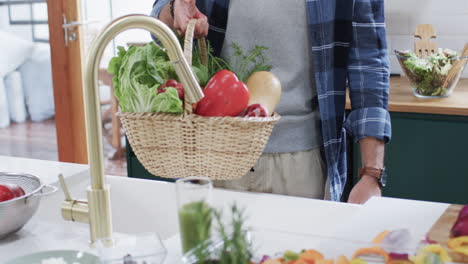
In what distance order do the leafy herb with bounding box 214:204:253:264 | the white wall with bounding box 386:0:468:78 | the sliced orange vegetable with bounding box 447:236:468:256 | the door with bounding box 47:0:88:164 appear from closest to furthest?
the leafy herb with bounding box 214:204:253:264 → the sliced orange vegetable with bounding box 447:236:468:256 → the white wall with bounding box 386:0:468:78 → the door with bounding box 47:0:88:164

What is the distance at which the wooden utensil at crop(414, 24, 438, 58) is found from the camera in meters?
2.57

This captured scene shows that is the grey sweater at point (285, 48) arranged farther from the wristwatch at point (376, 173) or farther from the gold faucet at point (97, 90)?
the gold faucet at point (97, 90)

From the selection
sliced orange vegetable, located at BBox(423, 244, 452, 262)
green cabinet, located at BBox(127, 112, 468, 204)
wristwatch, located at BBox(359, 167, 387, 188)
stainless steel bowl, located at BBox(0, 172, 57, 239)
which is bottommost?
green cabinet, located at BBox(127, 112, 468, 204)

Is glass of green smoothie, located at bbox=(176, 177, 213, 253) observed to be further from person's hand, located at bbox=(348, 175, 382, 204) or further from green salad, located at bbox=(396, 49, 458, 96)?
green salad, located at bbox=(396, 49, 458, 96)

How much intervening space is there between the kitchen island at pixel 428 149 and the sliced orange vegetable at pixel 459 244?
4.28ft

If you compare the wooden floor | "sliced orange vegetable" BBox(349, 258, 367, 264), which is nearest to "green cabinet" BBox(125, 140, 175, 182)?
the wooden floor

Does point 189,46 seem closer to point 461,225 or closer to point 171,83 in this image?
point 171,83

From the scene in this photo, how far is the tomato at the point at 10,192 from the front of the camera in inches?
50.1

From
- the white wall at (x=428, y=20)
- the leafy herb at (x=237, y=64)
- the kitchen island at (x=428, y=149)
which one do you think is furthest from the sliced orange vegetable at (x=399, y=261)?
the white wall at (x=428, y=20)

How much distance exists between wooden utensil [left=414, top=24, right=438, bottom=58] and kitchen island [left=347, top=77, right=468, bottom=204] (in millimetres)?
229

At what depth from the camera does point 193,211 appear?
889 mm

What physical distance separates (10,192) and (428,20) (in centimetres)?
210

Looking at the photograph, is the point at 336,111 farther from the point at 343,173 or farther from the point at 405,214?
the point at 405,214

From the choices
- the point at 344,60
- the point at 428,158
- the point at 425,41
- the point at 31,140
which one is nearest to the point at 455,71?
the point at 425,41
